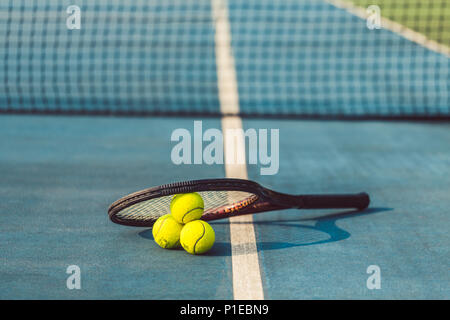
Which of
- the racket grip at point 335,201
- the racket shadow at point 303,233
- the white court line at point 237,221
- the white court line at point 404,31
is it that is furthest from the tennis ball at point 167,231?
the white court line at point 404,31

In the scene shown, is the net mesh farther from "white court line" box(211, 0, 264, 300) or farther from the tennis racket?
the tennis racket

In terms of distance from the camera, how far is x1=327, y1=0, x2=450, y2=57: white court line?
13.3 meters

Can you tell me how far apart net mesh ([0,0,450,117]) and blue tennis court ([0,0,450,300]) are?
49 mm

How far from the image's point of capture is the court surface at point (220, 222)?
3438 millimetres

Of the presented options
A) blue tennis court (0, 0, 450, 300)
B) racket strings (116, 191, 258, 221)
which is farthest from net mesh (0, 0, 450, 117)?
racket strings (116, 191, 258, 221)

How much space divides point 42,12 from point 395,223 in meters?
12.7

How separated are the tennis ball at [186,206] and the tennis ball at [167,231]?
39 mm

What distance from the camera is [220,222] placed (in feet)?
14.6

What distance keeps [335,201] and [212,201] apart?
99 cm

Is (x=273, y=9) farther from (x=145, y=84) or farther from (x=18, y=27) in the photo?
(x=145, y=84)

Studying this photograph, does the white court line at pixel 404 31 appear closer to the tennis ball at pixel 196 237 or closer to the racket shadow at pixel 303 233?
the racket shadow at pixel 303 233

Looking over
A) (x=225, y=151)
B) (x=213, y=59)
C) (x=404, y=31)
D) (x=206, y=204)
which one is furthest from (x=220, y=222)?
(x=404, y=31)

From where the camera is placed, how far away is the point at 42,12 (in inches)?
618

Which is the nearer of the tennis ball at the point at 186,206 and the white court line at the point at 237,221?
the white court line at the point at 237,221
